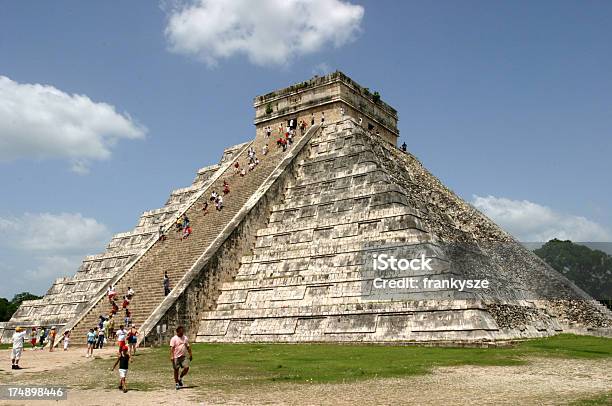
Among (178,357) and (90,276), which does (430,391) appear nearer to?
(178,357)

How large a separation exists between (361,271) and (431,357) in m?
5.04

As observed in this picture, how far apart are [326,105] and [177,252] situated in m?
11.0

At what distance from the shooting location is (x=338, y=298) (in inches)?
701

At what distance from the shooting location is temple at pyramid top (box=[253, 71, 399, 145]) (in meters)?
28.5

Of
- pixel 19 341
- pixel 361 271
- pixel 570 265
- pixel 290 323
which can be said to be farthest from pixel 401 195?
pixel 570 265

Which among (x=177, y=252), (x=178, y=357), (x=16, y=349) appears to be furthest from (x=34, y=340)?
(x=178, y=357)

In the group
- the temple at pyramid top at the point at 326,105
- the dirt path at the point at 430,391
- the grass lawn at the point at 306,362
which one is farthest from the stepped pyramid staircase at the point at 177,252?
the dirt path at the point at 430,391

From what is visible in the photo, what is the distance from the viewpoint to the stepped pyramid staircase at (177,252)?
2080cm

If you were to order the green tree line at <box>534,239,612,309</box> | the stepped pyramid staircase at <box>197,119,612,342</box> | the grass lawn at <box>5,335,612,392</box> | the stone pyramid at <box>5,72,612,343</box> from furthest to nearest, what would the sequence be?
1. the green tree line at <box>534,239,612,309</box>
2. the stone pyramid at <box>5,72,612,343</box>
3. the stepped pyramid staircase at <box>197,119,612,342</box>
4. the grass lawn at <box>5,335,612,392</box>

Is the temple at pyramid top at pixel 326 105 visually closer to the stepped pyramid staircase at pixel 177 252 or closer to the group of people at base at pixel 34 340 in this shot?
the stepped pyramid staircase at pixel 177 252

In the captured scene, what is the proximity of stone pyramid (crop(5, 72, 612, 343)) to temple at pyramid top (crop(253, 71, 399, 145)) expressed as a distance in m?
0.11

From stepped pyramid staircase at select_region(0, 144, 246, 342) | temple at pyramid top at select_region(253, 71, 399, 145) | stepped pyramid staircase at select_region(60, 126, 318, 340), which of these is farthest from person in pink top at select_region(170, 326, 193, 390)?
temple at pyramid top at select_region(253, 71, 399, 145)

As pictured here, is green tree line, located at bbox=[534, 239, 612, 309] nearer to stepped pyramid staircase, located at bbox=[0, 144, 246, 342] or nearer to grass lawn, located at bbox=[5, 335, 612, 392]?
stepped pyramid staircase, located at bbox=[0, 144, 246, 342]

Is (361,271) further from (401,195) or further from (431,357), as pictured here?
(431,357)
